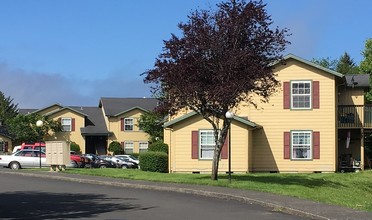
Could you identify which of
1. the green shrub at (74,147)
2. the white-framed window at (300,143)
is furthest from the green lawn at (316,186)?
the green shrub at (74,147)

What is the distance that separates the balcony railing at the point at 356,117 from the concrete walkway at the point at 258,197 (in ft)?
52.7

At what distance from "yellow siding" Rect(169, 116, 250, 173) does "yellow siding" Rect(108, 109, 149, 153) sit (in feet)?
95.4

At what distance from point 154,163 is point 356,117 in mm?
12628

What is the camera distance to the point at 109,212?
14023mm

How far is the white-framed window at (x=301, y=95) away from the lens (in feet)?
108

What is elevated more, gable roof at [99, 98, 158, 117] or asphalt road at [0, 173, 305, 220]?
gable roof at [99, 98, 158, 117]

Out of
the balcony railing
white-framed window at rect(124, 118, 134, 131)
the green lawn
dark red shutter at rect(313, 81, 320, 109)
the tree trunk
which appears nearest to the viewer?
the green lawn

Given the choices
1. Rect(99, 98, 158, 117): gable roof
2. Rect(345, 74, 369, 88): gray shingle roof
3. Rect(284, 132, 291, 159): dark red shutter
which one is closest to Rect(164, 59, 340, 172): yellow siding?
Rect(284, 132, 291, 159): dark red shutter

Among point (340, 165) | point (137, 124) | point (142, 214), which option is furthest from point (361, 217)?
point (137, 124)

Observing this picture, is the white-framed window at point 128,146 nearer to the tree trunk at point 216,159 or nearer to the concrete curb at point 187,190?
the concrete curb at point 187,190

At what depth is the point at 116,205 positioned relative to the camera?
51.5ft

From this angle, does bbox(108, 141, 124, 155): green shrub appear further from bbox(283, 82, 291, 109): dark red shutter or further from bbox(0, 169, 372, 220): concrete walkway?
bbox(0, 169, 372, 220): concrete walkway

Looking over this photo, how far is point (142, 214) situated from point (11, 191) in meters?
7.71

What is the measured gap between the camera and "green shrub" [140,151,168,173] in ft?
108
